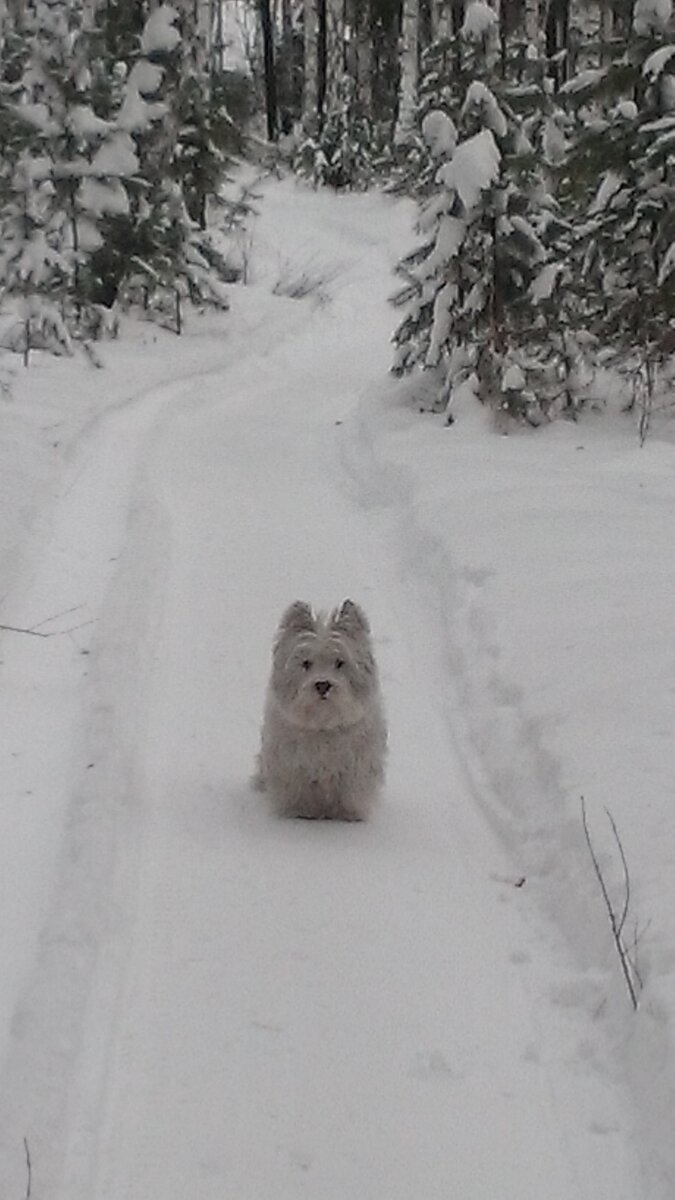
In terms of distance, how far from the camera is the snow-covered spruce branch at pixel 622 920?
177 inches

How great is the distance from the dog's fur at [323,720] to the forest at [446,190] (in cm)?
876

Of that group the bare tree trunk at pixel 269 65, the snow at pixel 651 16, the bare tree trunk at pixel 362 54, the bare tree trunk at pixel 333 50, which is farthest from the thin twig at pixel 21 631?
the bare tree trunk at pixel 333 50

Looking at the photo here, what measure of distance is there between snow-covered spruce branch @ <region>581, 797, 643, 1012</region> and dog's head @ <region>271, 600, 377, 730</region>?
1187 millimetres

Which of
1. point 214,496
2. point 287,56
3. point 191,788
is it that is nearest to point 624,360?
point 214,496

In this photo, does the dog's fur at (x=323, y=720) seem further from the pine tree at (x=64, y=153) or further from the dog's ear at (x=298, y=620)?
the pine tree at (x=64, y=153)

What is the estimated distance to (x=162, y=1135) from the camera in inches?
155

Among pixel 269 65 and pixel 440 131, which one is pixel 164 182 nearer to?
pixel 440 131

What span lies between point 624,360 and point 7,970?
11.8m

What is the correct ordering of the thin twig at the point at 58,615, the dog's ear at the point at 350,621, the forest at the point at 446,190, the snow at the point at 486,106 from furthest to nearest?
the snow at the point at 486,106, the forest at the point at 446,190, the thin twig at the point at 58,615, the dog's ear at the point at 350,621

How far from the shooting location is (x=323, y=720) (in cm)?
607

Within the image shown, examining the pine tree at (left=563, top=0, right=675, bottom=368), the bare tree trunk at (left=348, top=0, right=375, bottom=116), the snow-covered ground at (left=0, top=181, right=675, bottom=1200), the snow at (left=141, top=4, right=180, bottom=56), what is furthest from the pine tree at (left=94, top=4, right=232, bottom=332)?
the bare tree trunk at (left=348, top=0, right=375, bottom=116)

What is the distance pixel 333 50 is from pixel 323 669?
4646 centimetres

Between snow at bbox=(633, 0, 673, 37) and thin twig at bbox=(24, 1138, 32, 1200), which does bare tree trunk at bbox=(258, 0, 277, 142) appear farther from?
thin twig at bbox=(24, 1138, 32, 1200)

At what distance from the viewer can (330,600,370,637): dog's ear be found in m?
6.17
